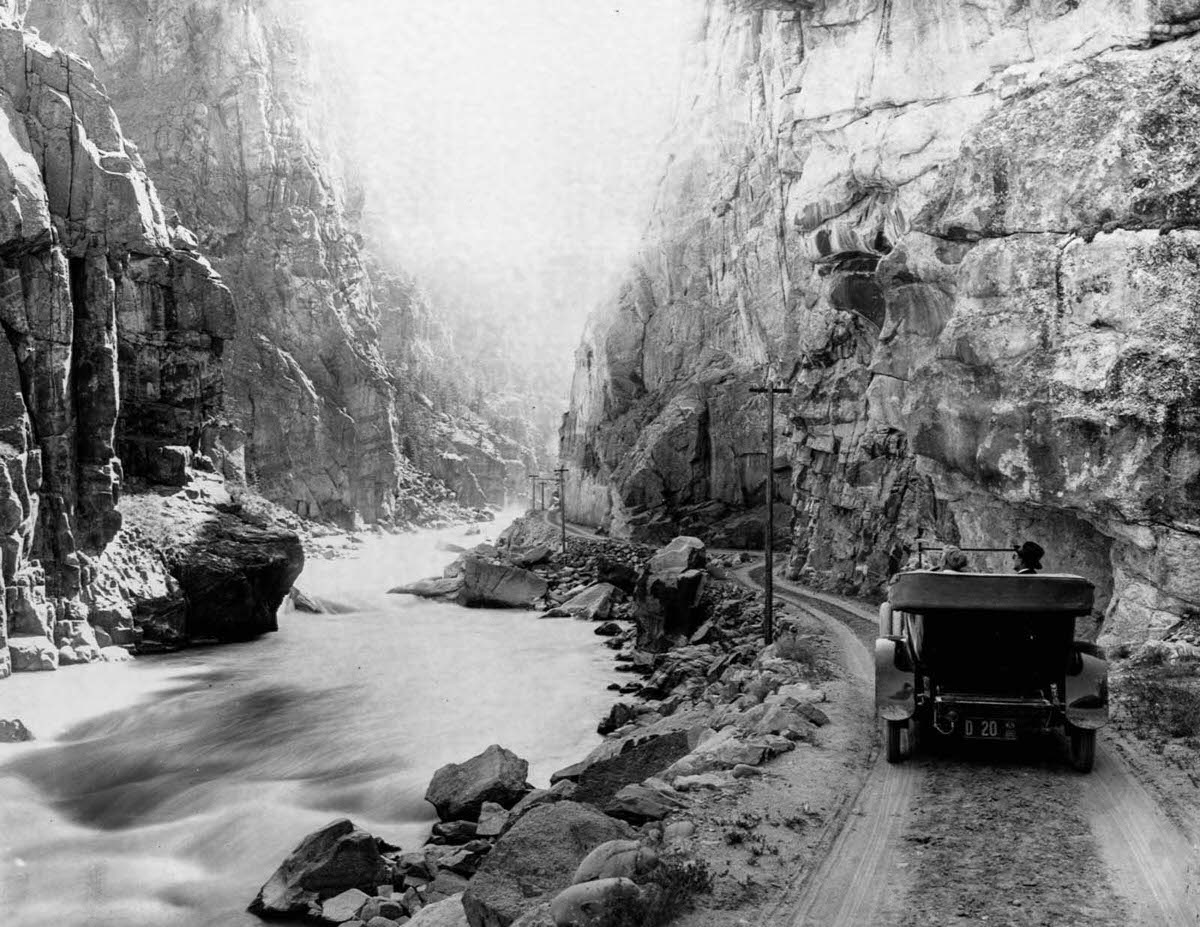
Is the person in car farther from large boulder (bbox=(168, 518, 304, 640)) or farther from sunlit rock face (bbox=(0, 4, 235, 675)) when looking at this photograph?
large boulder (bbox=(168, 518, 304, 640))

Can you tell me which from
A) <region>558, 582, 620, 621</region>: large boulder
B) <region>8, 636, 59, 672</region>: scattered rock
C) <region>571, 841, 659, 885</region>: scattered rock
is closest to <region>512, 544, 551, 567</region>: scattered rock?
<region>558, 582, 620, 621</region>: large boulder

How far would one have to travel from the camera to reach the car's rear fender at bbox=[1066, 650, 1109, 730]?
11.1m

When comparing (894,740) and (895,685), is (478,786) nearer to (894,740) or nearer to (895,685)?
(894,740)

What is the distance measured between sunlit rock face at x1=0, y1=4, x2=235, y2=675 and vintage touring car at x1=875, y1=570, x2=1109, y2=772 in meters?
33.8

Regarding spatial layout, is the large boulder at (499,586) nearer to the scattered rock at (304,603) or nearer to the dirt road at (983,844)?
the scattered rock at (304,603)

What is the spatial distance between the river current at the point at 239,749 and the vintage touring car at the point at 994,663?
10028 mm

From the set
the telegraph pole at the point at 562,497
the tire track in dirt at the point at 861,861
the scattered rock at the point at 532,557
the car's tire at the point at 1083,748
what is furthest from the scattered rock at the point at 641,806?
the scattered rock at the point at 532,557

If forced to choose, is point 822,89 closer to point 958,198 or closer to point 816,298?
point 816,298

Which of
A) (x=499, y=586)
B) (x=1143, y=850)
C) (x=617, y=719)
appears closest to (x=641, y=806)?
(x=1143, y=850)

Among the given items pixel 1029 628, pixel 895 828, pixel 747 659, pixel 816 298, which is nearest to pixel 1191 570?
pixel 1029 628

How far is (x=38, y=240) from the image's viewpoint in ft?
126

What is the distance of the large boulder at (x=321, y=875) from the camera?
14094 millimetres

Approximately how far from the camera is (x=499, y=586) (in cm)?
5647

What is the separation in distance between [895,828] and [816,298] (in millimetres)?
39307
